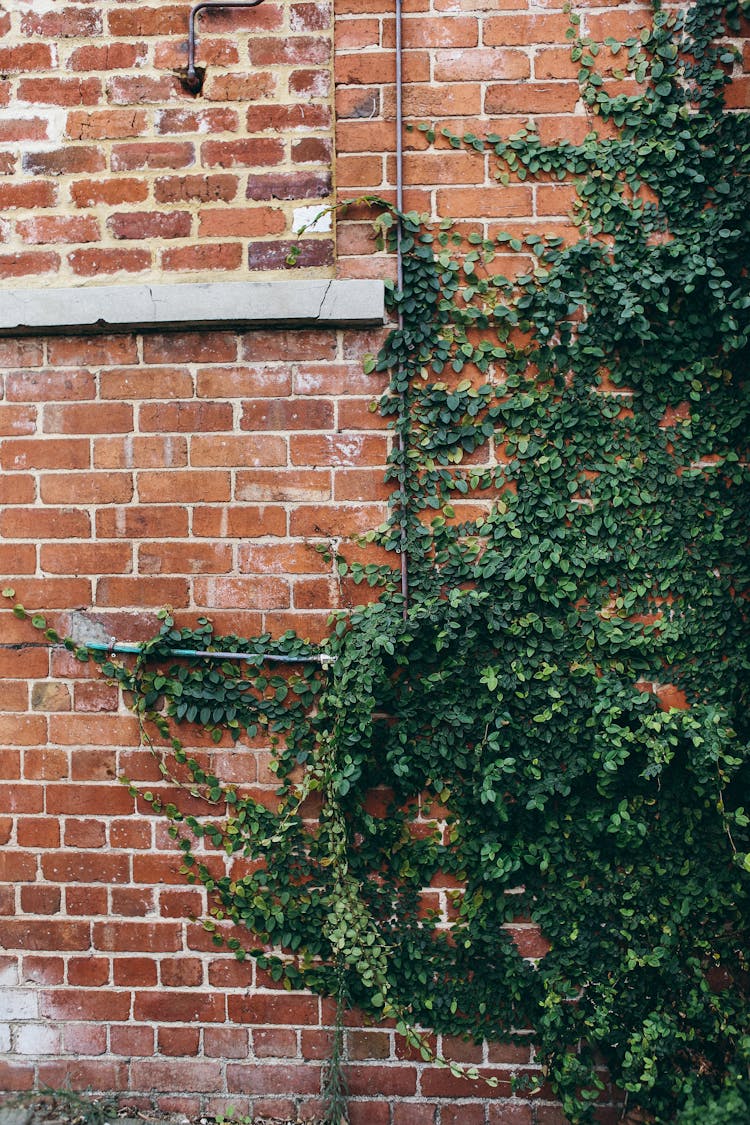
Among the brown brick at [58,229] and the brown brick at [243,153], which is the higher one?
the brown brick at [243,153]

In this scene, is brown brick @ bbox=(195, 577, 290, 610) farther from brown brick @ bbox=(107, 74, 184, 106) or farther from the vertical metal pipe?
brown brick @ bbox=(107, 74, 184, 106)

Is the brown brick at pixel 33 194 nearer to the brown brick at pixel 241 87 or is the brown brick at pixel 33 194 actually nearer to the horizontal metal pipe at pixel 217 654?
the brown brick at pixel 241 87

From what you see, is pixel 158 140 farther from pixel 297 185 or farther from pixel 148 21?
pixel 297 185

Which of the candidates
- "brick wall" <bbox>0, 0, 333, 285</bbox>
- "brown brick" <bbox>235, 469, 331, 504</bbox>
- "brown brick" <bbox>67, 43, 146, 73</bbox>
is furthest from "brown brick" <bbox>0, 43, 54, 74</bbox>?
"brown brick" <bbox>235, 469, 331, 504</bbox>

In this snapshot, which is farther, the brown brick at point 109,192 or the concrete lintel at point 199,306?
the brown brick at point 109,192

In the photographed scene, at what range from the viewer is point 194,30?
2.30 metres

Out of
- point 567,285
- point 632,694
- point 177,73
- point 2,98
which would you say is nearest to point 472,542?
point 632,694

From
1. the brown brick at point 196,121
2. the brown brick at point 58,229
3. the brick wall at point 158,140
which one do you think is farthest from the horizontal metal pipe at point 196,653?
the brown brick at point 196,121

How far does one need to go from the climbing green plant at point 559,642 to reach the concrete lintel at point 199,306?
15 centimetres

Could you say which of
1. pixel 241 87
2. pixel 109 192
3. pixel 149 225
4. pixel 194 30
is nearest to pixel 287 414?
pixel 149 225

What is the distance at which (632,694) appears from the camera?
221 cm

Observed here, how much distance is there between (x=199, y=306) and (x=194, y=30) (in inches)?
33.8

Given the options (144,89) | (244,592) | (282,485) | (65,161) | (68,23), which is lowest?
(244,592)

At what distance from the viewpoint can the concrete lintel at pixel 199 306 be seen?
2227mm
